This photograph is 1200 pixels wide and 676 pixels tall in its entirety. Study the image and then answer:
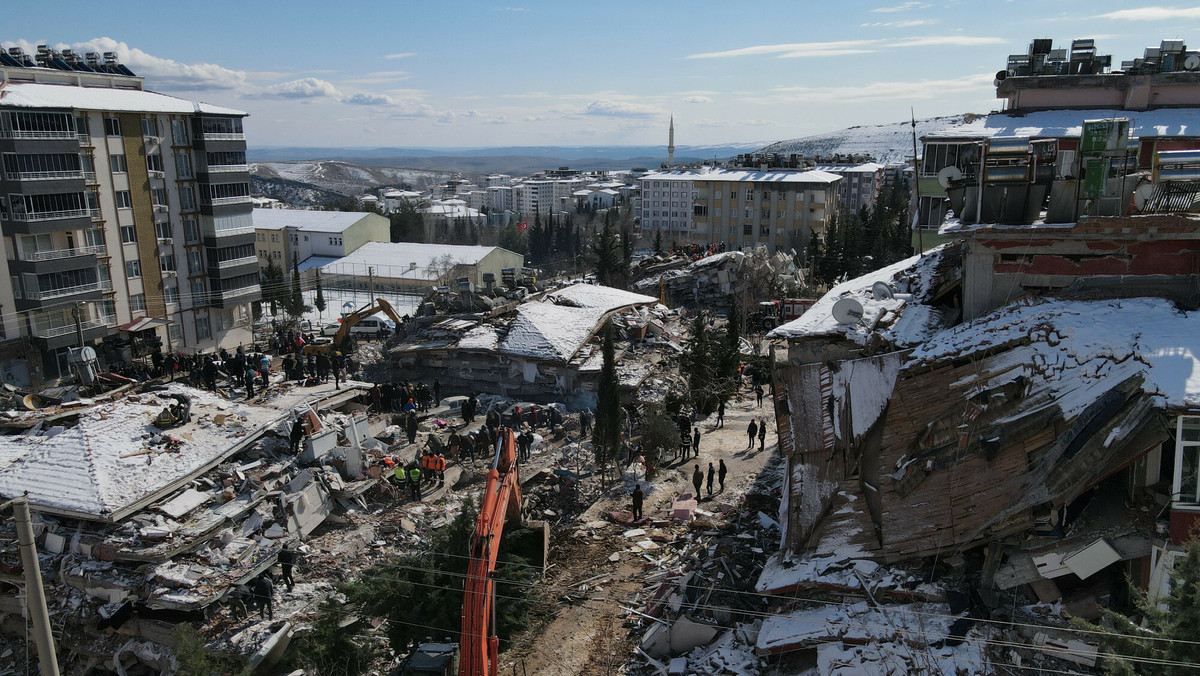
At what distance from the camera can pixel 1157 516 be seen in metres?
9.20

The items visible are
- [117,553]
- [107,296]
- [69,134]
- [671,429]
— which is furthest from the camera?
[107,296]

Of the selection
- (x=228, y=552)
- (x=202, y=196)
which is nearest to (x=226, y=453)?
(x=228, y=552)

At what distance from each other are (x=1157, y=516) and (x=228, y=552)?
49.1 feet

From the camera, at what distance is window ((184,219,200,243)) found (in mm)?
33406

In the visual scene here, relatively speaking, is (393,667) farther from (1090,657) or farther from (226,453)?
(1090,657)

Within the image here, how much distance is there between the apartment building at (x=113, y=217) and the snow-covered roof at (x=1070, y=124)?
2901 centimetres

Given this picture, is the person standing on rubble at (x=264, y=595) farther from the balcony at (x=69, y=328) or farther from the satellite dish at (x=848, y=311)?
the balcony at (x=69, y=328)

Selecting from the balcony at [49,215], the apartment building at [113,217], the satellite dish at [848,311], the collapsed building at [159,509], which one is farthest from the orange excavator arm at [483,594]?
the balcony at [49,215]

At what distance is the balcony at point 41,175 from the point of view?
25.5m

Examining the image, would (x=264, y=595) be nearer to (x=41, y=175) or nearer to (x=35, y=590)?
(x=35, y=590)

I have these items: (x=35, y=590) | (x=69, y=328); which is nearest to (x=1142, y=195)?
(x=35, y=590)

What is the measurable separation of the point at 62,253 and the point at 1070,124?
108ft

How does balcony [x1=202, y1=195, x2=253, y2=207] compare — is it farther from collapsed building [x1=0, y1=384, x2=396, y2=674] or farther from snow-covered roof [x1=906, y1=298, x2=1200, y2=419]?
snow-covered roof [x1=906, y1=298, x2=1200, y2=419]

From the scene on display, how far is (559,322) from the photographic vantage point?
2947 cm
